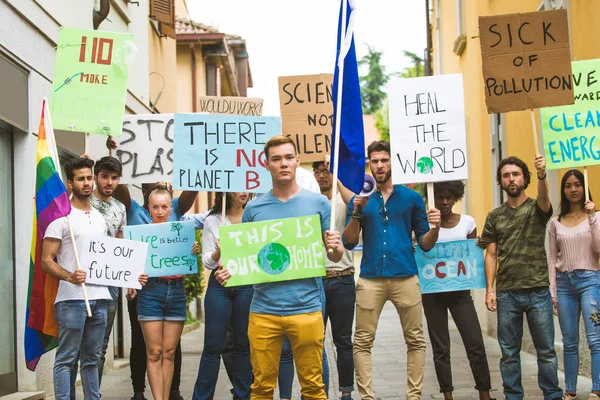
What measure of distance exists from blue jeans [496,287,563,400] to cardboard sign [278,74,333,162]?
83.7 inches

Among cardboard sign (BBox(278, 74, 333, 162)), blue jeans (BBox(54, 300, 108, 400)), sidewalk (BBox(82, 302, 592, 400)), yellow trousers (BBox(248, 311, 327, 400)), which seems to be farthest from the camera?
sidewalk (BBox(82, 302, 592, 400))

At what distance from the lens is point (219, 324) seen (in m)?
7.34

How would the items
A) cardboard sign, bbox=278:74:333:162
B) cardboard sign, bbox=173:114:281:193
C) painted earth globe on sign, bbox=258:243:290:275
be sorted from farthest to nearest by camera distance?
cardboard sign, bbox=278:74:333:162, cardboard sign, bbox=173:114:281:193, painted earth globe on sign, bbox=258:243:290:275

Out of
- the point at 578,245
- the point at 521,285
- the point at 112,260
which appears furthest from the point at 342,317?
the point at 578,245

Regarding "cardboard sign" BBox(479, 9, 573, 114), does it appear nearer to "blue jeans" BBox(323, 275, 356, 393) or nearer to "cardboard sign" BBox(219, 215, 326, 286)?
"blue jeans" BBox(323, 275, 356, 393)

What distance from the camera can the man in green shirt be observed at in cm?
750

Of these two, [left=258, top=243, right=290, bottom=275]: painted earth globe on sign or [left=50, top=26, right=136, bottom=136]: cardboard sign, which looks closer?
[left=258, top=243, right=290, bottom=275]: painted earth globe on sign

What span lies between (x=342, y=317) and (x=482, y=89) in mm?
9171

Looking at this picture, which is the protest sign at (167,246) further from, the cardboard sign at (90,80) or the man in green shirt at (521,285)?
Answer: the man in green shirt at (521,285)

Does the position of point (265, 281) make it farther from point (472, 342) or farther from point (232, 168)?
point (472, 342)

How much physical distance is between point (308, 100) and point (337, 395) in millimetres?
2805

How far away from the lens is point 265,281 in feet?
19.6

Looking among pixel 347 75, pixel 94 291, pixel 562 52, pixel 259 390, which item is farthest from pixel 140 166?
pixel 562 52

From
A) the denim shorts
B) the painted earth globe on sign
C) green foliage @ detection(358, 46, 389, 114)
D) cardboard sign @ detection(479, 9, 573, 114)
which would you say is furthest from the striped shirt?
green foliage @ detection(358, 46, 389, 114)
